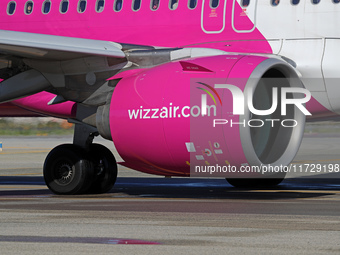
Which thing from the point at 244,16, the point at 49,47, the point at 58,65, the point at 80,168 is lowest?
the point at 80,168

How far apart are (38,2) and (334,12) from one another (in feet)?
19.7

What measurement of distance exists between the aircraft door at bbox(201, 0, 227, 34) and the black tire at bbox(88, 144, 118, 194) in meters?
2.70

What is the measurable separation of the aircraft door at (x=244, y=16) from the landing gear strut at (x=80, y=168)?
3.02 m

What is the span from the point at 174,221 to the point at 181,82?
110 inches

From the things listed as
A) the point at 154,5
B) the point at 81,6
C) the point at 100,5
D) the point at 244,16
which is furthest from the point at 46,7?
the point at 244,16

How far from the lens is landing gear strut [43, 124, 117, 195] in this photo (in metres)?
14.1

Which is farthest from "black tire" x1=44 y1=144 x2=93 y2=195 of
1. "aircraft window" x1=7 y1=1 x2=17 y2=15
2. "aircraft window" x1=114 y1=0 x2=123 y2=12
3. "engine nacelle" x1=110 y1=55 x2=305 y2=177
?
"aircraft window" x1=7 y1=1 x2=17 y2=15

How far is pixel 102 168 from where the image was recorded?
1455 centimetres

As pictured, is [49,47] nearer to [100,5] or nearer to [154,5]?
[154,5]

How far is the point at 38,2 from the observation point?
54.1ft

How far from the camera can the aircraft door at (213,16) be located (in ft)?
46.7

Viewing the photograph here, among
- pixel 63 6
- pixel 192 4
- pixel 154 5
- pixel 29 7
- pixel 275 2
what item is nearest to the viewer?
pixel 275 2

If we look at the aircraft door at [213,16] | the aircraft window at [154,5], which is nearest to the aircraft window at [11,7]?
the aircraft window at [154,5]

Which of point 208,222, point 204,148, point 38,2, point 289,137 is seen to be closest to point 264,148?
point 289,137
